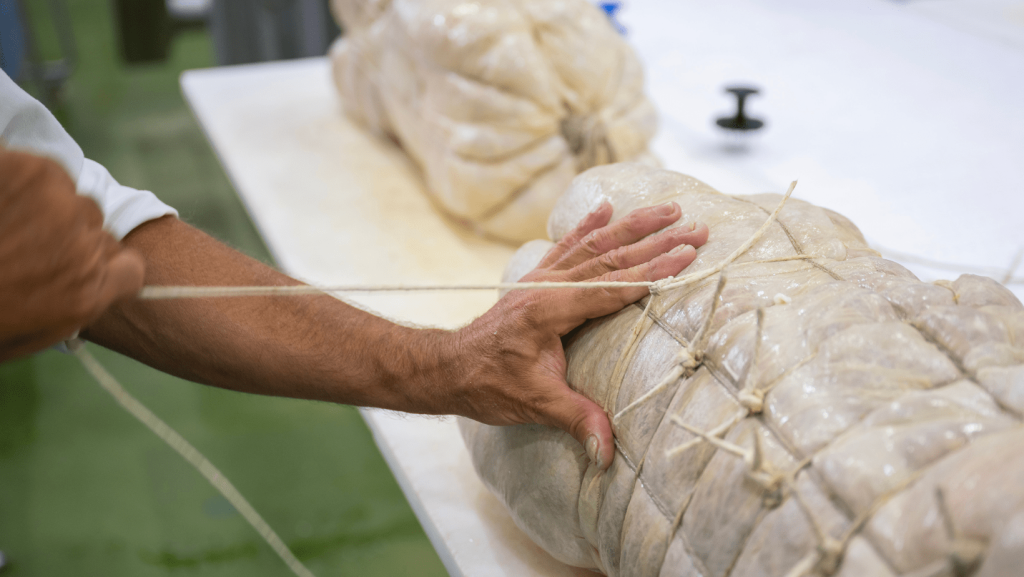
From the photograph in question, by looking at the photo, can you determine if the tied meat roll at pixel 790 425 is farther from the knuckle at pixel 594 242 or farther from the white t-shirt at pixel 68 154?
the white t-shirt at pixel 68 154

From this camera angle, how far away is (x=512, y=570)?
138 centimetres

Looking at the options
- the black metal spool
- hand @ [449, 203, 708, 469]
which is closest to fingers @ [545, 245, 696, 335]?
hand @ [449, 203, 708, 469]

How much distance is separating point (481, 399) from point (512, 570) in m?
0.34

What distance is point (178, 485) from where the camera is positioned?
252cm

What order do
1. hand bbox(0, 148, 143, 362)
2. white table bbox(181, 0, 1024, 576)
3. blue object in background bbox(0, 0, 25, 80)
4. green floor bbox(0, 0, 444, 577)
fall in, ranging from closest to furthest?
1. hand bbox(0, 148, 143, 362)
2. white table bbox(181, 0, 1024, 576)
3. green floor bbox(0, 0, 444, 577)
4. blue object in background bbox(0, 0, 25, 80)

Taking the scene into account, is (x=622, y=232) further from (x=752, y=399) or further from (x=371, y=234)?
(x=371, y=234)

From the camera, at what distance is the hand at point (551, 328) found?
1216 millimetres

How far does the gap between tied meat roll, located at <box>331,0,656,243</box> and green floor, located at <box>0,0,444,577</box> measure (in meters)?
0.75

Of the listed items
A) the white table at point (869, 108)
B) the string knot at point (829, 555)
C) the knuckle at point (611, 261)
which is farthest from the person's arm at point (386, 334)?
the white table at point (869, 108)

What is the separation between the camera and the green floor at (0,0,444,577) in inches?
91.1

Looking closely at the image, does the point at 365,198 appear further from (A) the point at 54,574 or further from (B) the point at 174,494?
(A) the point at 54,574

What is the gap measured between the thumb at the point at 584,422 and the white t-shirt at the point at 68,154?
74 centimetres

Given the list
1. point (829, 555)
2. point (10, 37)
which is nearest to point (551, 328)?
point (829, 555)

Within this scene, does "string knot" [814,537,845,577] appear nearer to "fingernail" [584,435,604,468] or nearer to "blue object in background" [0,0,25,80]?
"fingernail" [584,435,604,468]
